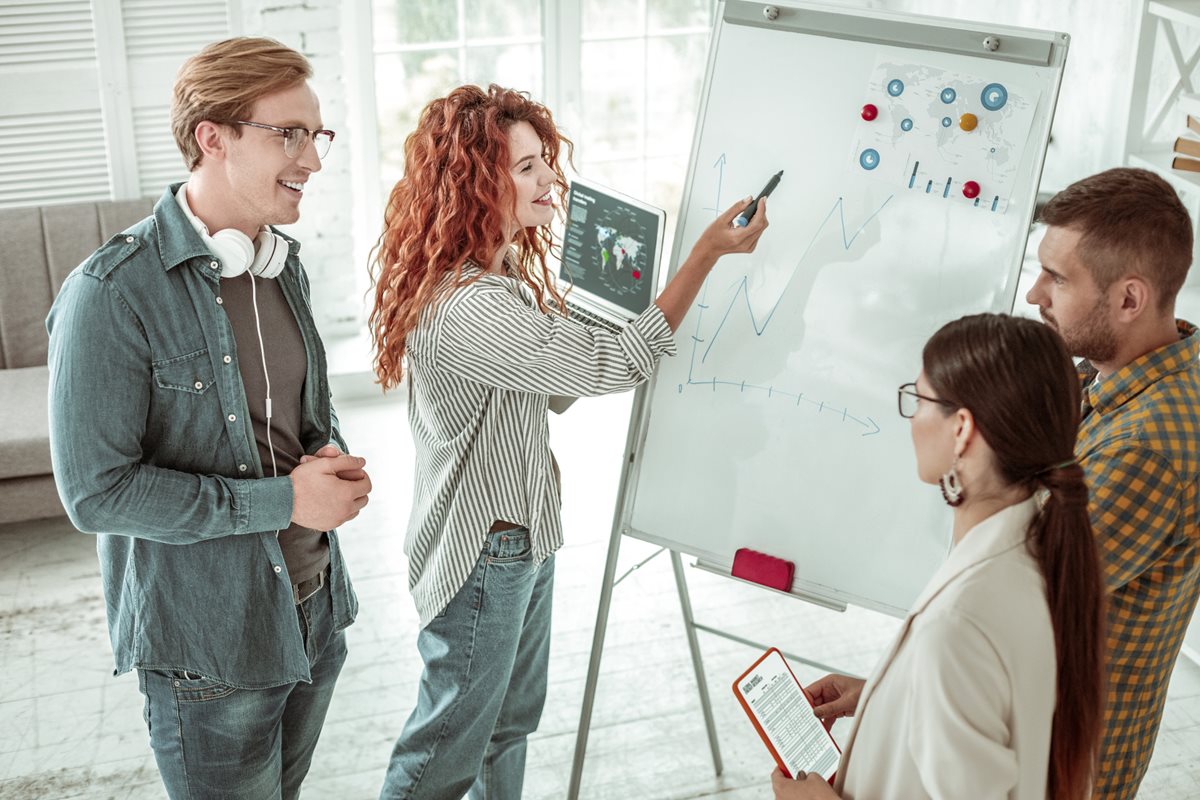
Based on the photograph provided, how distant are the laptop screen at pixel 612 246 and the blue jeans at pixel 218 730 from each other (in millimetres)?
802

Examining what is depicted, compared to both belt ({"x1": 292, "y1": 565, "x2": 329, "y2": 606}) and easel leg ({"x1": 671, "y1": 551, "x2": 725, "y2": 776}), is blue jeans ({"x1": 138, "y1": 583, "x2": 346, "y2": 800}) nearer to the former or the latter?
belt ({"x1": 292, "y1": 565, "x2": 329, "y2": 606})

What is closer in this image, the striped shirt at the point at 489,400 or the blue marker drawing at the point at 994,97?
the striped shirt at the point at 489,400

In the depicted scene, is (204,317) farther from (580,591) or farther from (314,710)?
(580,591)

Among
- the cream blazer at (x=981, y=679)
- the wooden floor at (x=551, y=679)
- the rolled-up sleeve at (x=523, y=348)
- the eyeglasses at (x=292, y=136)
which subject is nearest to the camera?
the cream blazer at (x=981, y=679)

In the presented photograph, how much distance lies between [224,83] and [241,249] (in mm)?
225

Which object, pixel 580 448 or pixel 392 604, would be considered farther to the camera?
pixel 580 448

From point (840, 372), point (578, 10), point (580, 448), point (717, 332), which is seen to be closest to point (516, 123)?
point (717, 332)

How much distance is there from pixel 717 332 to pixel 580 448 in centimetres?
223

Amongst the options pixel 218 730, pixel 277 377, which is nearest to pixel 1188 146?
pixel 277 377

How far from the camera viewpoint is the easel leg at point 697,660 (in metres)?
2.45

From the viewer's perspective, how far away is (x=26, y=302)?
3850mm

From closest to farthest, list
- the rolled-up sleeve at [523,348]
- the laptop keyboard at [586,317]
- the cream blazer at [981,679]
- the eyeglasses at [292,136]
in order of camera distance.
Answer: the cream blazer at [981,679] < the eyeglasses at [292,136] < the rolled-up sleeve at [523,348] < the laptop keyboard at [586,317]

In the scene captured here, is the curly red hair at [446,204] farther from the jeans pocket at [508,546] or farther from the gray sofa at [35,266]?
the gray sofa at [35,266]

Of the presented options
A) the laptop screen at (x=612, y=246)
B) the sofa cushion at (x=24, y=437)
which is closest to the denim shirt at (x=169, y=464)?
the laptop screen at (x=612, y=246)
